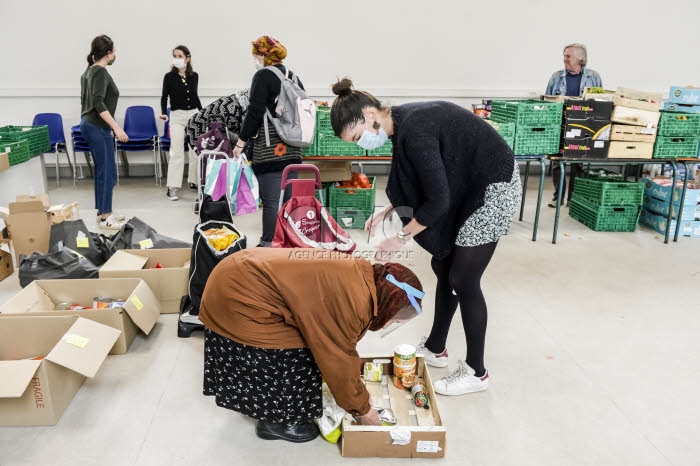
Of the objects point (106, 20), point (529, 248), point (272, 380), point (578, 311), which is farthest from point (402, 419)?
point (106, 20)

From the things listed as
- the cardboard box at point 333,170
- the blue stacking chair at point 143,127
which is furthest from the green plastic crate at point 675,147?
the blue stacking chair at point 143,127

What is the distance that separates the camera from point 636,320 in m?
3.41

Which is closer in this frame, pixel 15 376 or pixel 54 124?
pixel 15 376

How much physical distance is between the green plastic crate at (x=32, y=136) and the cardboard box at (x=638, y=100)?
5203 millimetres

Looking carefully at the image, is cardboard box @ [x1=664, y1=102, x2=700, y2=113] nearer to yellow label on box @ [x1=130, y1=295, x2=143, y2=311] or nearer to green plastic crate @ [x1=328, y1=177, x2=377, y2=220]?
green plastic crate @ [x1=328, y1=177, x2=377, y2=220]

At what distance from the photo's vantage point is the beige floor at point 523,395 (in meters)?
2.21

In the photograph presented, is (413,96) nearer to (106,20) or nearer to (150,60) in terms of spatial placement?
(150,60)

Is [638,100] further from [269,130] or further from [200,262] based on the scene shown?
Answer: [200,262]

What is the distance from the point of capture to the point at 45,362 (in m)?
2.25

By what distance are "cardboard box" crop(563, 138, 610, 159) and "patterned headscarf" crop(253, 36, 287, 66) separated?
2.57 metres

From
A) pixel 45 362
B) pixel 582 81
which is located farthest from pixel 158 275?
pixel 582 81

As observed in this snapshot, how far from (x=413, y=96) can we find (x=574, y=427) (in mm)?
5577

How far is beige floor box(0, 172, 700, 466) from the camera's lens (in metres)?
2.21

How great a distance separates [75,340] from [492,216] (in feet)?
6.09
